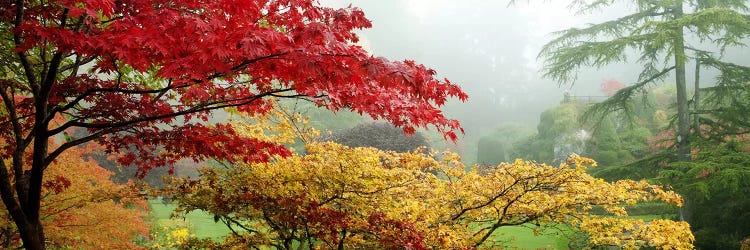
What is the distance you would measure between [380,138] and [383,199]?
8.84 meters

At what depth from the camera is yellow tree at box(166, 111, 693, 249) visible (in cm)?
428

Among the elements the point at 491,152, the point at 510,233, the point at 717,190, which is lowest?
the point at 510,233

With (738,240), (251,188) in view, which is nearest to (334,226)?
(251,188)

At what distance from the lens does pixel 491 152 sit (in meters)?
25.9

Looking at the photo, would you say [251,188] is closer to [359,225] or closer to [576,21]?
[359,225]

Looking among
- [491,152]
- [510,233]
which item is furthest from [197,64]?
[491,152]

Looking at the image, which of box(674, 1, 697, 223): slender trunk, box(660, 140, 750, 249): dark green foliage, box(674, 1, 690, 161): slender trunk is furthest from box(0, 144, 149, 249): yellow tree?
box(674, 1, 690, 161): slender trunk

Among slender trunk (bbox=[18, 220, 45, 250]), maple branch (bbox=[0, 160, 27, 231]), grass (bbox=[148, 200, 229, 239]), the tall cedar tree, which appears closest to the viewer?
maple branch (bbox=[0, 160, 27, 231])

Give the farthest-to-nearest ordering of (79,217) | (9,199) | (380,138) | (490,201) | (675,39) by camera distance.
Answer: (380,138), (675,39), (79,217), (490,201), (9,199)

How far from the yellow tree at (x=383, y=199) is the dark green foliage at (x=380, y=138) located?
741cm

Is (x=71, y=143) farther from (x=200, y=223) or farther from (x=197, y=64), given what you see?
(x=200, y=223)

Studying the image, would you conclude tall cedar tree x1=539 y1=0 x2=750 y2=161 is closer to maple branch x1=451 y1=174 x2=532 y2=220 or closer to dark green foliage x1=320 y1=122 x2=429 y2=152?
dark green foliage x1=320 y1=122 x2=429 y2=152

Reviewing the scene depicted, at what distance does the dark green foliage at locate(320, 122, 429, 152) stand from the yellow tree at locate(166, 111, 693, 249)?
7409mm

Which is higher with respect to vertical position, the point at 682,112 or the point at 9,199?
the point at 682,112
